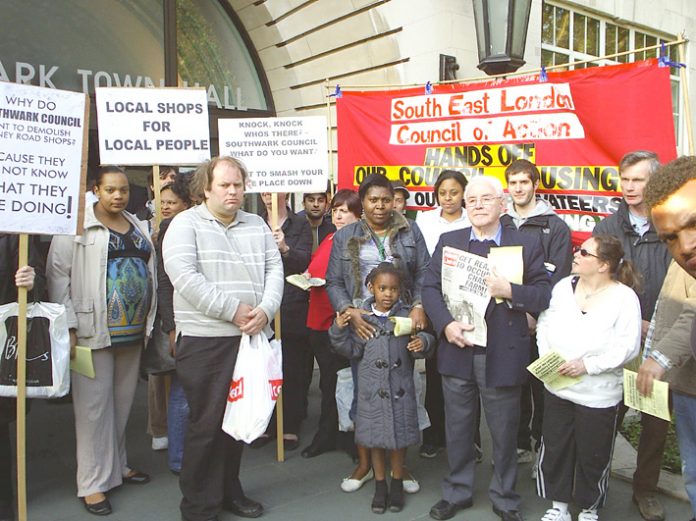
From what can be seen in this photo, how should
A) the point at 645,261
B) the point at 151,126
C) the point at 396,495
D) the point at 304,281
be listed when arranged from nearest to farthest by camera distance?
the point at 645,261
the point at 396,495
the point at 304,281
the point at 151,126

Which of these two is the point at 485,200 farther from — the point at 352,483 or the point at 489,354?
the point at 352,483

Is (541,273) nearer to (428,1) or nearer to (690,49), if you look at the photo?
(428,1)

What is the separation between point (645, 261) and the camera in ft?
12.6

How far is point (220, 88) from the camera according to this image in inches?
338

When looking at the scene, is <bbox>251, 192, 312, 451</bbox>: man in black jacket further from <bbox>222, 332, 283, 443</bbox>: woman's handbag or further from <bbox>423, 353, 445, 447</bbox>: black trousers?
<bbox>222, 332, 283, 443</bbox>: woman's handbag

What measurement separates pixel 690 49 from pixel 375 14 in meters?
5.70

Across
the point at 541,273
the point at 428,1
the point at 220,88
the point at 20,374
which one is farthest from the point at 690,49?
the point at 20,374

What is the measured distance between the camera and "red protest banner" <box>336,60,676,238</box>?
4.57m

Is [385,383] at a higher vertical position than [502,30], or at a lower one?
lower

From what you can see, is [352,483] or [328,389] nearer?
[352,483]

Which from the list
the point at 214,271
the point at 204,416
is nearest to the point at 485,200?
the point at 214,271

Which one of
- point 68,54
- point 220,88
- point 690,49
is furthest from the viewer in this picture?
point 690,49

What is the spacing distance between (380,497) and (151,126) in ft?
9.33

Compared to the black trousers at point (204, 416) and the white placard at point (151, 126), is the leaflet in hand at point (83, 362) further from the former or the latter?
the white placard at point (151, 126)
